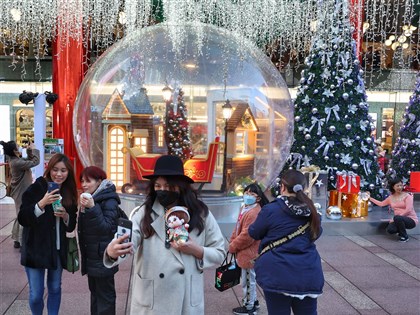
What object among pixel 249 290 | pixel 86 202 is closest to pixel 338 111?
pixel 249 290

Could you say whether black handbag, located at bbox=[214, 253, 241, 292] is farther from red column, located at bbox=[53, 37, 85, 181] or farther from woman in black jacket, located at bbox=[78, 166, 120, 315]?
red column, located at bbox=[53, 37, 85, 181]

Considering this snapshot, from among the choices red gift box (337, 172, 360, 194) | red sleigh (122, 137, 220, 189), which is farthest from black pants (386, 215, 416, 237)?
red sleigh (122, 137, 220, 189)

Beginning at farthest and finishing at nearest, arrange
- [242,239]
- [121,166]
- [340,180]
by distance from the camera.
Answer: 1. [121,166]
2. [340,180]
3. [242,239]

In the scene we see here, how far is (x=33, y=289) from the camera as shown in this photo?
404cm

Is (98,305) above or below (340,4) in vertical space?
below

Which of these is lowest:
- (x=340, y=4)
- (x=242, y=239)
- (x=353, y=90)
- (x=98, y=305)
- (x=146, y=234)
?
(x=98, y=305)

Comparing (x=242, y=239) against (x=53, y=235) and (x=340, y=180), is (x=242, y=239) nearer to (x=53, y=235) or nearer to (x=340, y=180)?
(x=53, y=235)

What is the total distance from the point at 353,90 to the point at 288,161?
2.17 m

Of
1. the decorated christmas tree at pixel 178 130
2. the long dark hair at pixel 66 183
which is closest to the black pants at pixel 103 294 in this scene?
the long dark hair at pixel 66 183

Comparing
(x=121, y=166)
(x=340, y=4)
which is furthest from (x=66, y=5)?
(x=340, y=4)

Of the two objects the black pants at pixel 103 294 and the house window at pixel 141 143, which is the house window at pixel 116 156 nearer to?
the house window at pixel 141 143

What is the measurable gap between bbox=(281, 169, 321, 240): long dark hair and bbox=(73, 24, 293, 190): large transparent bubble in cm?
609

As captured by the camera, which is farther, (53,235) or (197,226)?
(53,235)

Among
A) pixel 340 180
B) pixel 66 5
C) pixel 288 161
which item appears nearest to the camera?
pixel 340 180
